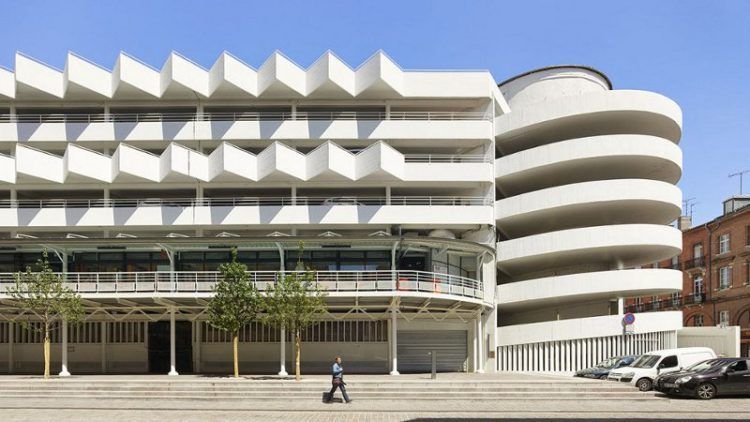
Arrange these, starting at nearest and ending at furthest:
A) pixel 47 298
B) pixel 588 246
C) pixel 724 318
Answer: pixel 47 298 → pixel 588 246 → pixel 724 318

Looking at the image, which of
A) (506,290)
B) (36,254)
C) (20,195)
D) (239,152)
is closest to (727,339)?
(506,290)

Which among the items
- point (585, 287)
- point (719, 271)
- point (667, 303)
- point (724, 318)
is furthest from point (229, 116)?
point (667, 303)

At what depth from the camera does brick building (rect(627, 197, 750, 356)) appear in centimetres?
5150

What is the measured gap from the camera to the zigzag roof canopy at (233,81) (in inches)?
1463

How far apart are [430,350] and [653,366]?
1272 centimetres

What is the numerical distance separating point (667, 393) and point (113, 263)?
1045 inches

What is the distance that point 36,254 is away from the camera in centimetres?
3516

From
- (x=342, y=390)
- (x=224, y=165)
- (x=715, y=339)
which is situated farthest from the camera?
(x=715, y=339)

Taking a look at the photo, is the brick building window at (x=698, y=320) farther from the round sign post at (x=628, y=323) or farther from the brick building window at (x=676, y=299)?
the round sign post at (x=628, y=323)

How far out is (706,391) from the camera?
2308cm

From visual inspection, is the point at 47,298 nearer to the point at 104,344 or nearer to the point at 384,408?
the point at 104,344

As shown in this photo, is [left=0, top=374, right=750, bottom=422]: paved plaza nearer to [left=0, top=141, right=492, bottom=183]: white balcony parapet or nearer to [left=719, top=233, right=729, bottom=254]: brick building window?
[left=0, top=141, right=492, bottom=183]: white balcony parapet

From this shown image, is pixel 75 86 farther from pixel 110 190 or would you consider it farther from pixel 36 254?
pixel 36 254

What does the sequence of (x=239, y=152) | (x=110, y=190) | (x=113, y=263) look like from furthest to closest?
(x=110, y=190), (x=239, y=152), (x=113, y=263)
